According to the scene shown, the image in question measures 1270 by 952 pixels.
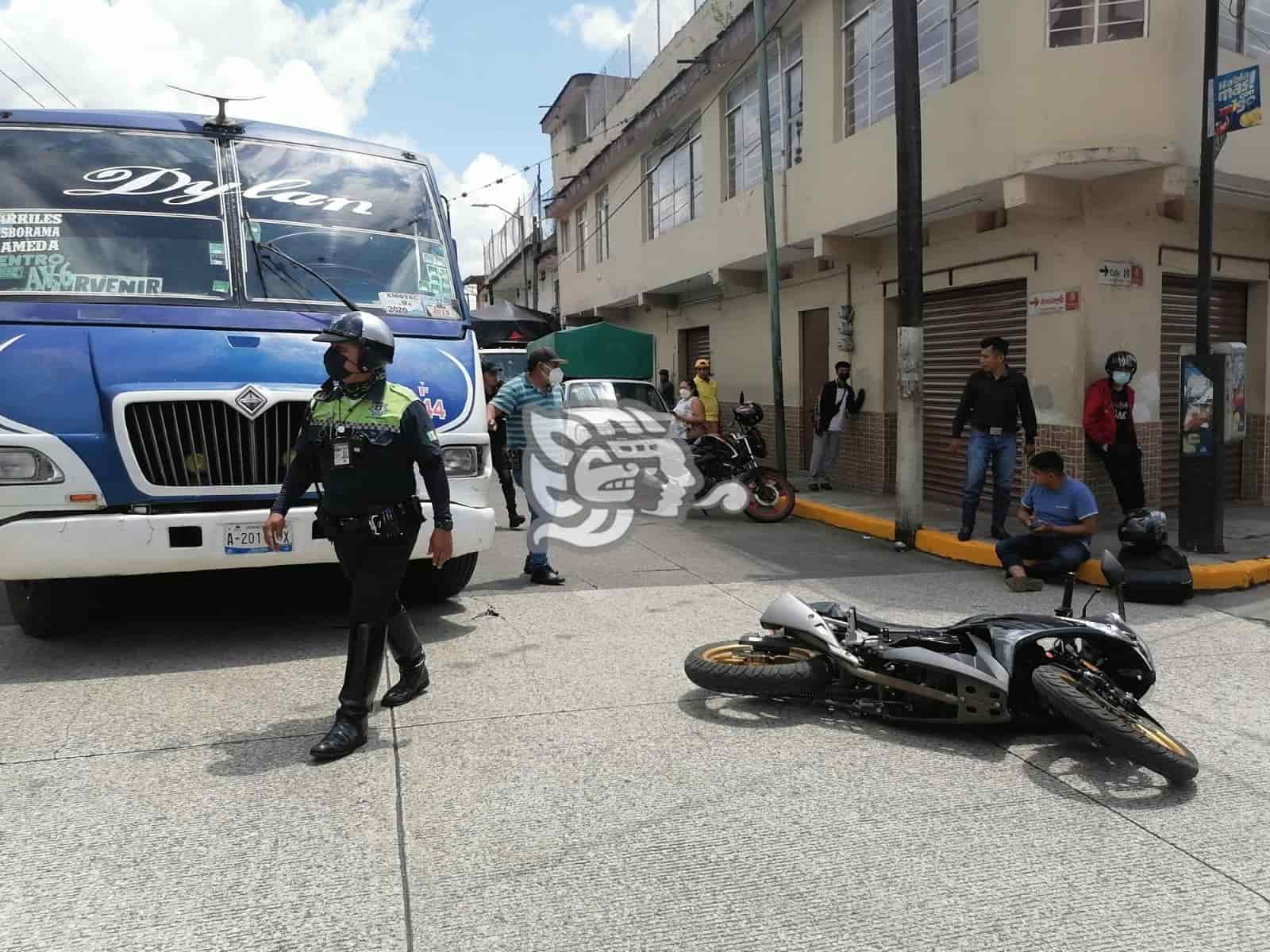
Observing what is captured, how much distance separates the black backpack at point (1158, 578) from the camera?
6477mm

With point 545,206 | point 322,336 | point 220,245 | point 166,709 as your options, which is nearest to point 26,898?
point 166,709

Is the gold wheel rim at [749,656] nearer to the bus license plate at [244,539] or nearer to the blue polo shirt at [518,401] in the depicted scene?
the bus license plate at [244,539]

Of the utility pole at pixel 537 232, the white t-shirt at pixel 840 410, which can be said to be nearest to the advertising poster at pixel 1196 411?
the white t-shirt at pixel 840 410

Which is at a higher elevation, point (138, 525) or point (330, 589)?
point (138, 525)

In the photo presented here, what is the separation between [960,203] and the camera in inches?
394

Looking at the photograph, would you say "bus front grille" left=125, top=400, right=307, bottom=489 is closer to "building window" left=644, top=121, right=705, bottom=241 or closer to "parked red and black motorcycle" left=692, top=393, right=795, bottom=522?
"parked red and black motorcycle" left=692, top=393, right=795, bottom=522

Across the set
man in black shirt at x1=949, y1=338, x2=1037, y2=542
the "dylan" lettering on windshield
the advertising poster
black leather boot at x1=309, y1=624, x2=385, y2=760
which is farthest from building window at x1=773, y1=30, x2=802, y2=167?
black leather boot at x1=309, y1=624, x2=385, y2=760

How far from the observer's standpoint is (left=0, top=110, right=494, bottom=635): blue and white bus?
461 cm

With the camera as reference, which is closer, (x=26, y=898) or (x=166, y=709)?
(x=26, y=898)

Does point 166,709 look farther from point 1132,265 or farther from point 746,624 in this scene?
point 1132,265

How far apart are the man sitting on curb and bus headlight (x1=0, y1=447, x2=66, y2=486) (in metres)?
5.90

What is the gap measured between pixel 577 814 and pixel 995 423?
6140mm

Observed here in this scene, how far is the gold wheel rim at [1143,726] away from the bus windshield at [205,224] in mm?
3883

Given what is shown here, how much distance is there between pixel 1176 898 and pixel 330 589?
532 cm
